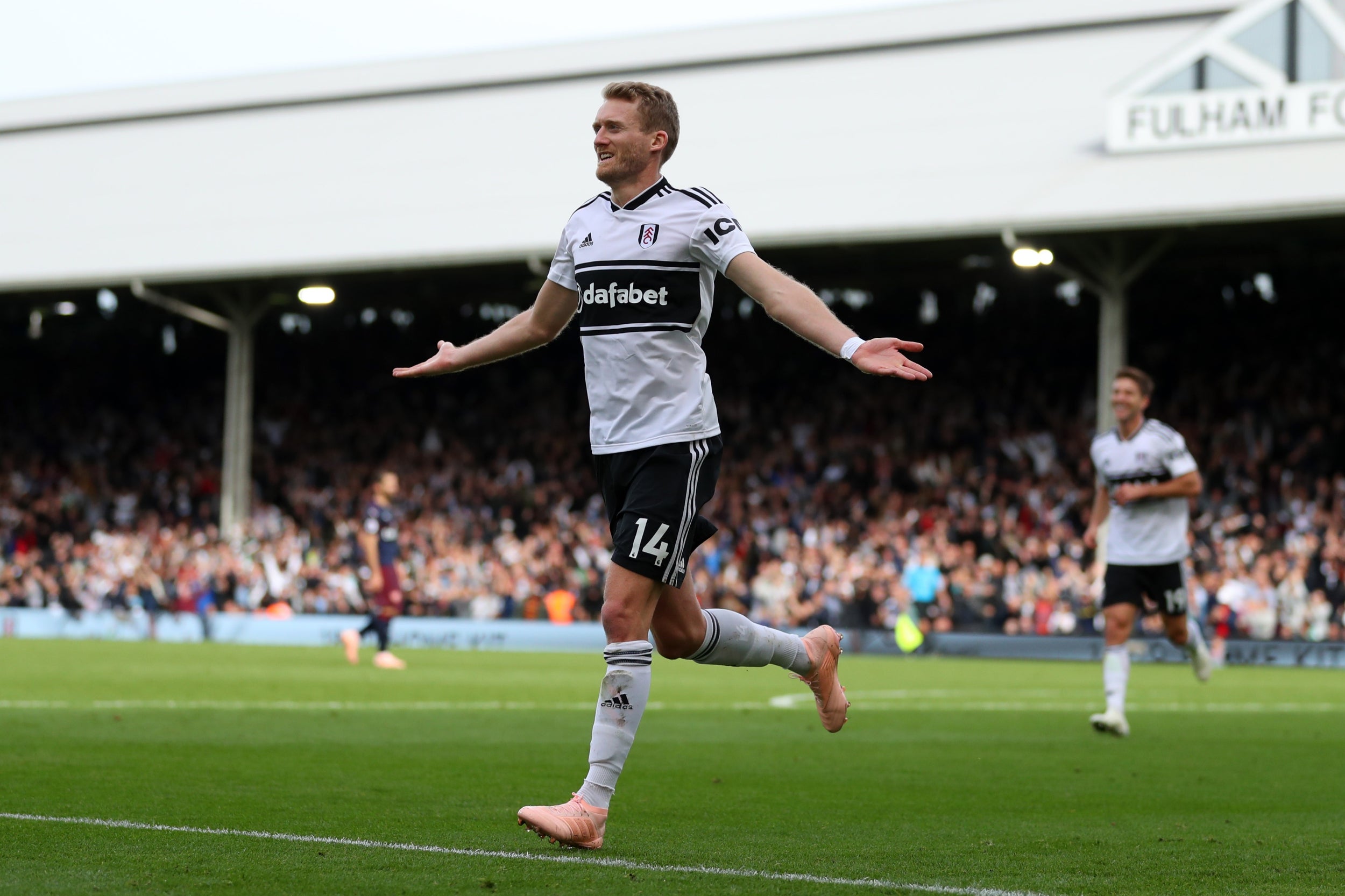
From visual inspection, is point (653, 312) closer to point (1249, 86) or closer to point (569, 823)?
point (569, 823)

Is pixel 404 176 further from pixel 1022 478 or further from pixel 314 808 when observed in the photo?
pixel 314 808

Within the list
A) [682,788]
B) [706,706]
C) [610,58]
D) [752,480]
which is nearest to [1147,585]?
[706,706]

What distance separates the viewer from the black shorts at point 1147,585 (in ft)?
36.6

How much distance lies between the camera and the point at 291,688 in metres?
14.4

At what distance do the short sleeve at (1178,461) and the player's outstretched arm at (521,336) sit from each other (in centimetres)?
591

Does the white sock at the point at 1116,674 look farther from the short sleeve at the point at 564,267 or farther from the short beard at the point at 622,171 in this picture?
the short beard at the point at 622,171

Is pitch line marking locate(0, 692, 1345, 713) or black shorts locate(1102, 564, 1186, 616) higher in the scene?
black shorts locate(1102, 564, 1186, 616)

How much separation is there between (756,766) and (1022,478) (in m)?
21.5

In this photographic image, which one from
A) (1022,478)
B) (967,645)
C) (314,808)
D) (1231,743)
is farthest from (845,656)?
(314,808)

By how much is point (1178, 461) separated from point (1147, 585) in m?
0.84

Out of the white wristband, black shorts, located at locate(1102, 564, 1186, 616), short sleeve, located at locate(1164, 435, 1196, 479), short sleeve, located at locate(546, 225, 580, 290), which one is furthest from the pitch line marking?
the white wristband

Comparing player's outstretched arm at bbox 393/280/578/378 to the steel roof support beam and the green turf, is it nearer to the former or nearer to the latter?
the green turf

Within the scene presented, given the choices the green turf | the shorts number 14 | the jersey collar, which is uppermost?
the jersey collar

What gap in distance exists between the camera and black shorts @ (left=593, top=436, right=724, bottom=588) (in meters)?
5.46
